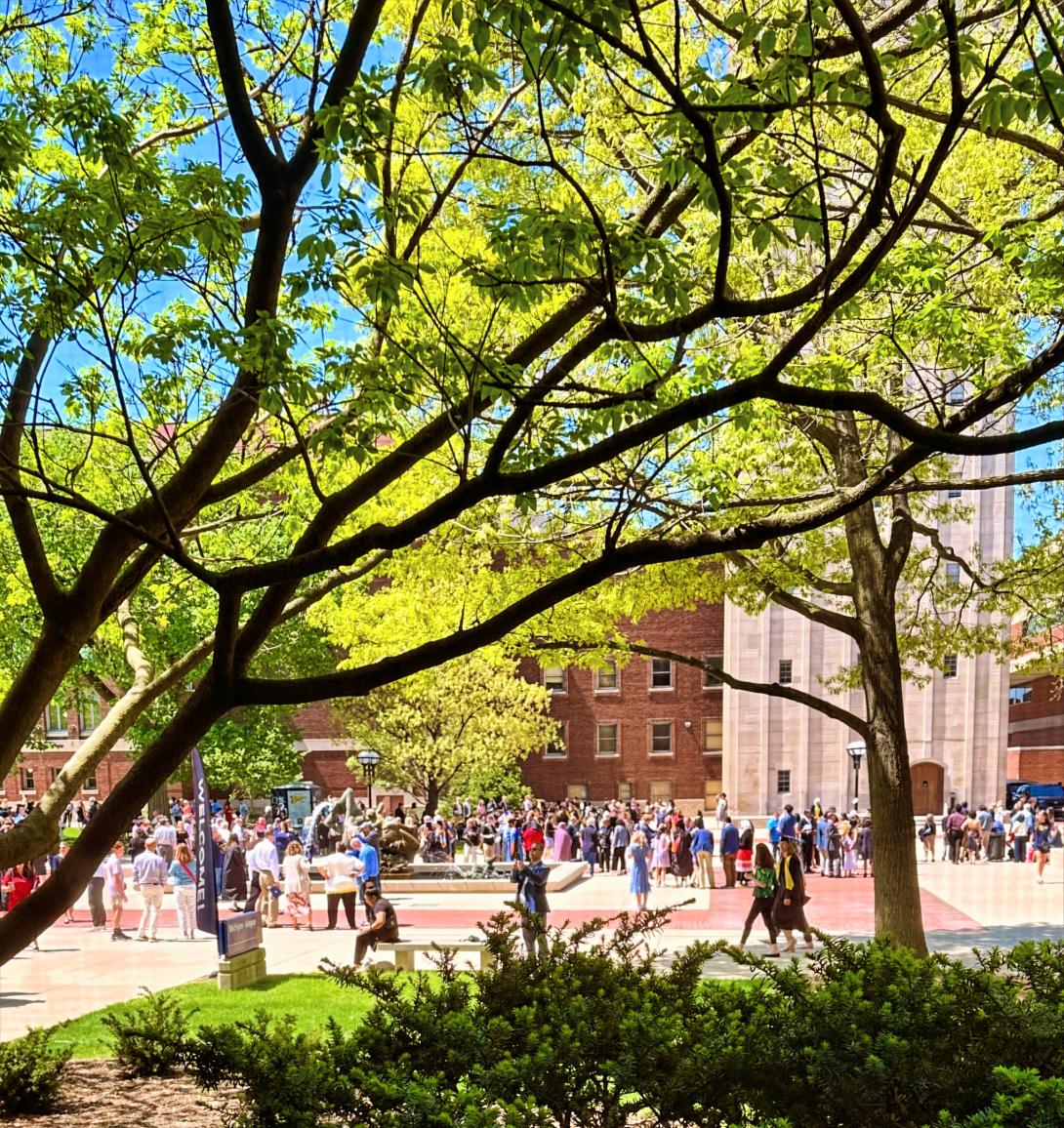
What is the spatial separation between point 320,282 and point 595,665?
29.2 ft

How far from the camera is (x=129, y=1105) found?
7.55m

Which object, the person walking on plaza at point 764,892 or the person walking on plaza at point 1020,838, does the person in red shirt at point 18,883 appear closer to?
the person walking on plaza at point 764,892

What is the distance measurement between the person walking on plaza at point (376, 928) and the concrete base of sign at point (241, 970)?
1.22 metres

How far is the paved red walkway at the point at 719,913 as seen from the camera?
18984 mm

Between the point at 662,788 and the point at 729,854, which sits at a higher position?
the point at 729,854

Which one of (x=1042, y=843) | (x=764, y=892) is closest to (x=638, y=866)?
(x=764, y=892)

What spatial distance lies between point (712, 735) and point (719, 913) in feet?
97.3

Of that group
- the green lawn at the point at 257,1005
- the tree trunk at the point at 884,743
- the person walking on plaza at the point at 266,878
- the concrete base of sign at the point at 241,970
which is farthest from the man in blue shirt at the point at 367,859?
the tree trunk at the point at 884,743

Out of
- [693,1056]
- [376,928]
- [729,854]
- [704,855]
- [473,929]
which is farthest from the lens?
[729,854]

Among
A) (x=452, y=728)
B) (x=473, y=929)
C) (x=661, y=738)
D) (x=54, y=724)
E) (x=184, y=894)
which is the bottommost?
(x=473, y=929)

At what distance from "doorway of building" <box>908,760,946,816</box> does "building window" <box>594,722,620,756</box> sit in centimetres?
1277

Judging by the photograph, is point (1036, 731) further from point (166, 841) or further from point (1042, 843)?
point (166, 841)

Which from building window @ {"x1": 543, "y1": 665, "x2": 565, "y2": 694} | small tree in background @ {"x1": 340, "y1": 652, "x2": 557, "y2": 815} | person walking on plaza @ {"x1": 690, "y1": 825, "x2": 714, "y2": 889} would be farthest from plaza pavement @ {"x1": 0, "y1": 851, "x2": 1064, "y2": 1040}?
building window @ {"x1": 543, "y1": 665, "x2": 565, "y2": 694}

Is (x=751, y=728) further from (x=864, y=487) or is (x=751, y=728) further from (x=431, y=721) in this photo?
(x=864, y=487)
